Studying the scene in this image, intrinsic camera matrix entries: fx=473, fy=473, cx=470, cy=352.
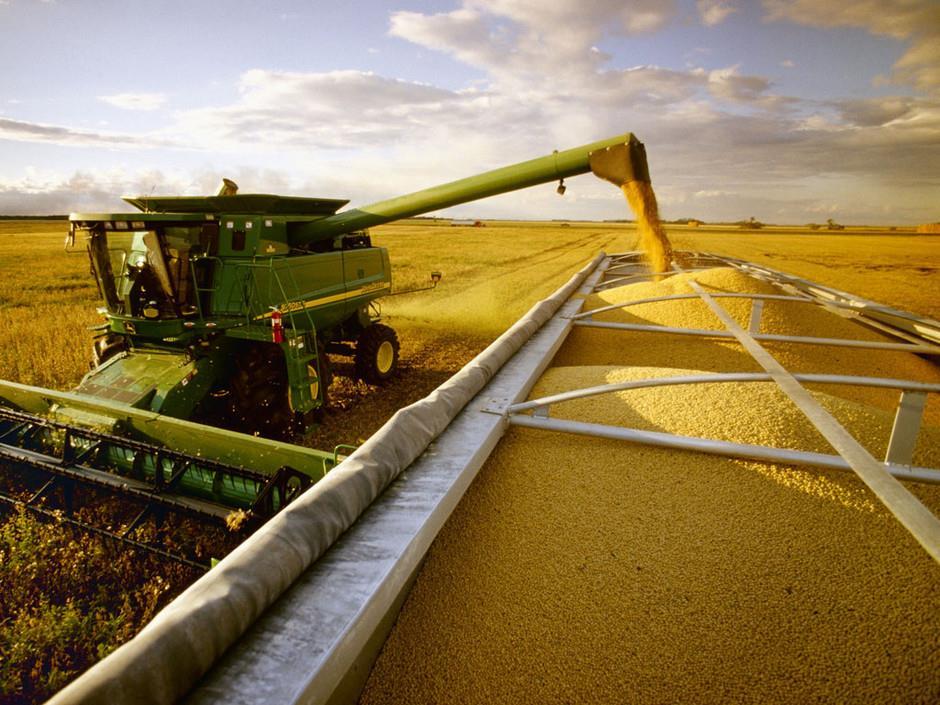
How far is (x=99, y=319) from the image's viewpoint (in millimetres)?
9820

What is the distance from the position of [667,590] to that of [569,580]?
294 millimetres

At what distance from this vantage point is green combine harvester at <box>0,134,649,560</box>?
3383 mm

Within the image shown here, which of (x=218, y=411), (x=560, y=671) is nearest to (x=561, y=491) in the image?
(x=560, y=671)

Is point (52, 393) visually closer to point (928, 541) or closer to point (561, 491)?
point (561, 491)

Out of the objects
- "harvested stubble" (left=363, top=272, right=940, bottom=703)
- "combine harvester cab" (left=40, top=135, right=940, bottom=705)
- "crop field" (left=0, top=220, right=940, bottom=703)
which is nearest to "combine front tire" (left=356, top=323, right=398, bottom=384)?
"crop field" (left=0, top=220, right=940, bottom=703)

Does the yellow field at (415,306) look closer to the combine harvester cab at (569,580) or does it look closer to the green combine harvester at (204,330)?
the green combine harvester at (204,330)

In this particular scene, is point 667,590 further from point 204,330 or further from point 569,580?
point 204,330

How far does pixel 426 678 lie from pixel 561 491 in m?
0.85

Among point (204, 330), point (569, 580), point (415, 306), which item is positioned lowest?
point (415, 306)

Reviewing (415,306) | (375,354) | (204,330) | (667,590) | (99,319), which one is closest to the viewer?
(667,590)

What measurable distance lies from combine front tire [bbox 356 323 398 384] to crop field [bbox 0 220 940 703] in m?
0.21

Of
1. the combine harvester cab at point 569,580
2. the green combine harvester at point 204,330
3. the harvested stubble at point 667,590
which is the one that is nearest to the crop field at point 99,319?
the green combine harvester at point 204,330

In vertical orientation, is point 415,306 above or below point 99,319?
above

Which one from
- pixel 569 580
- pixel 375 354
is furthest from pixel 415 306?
pixel 569 580
